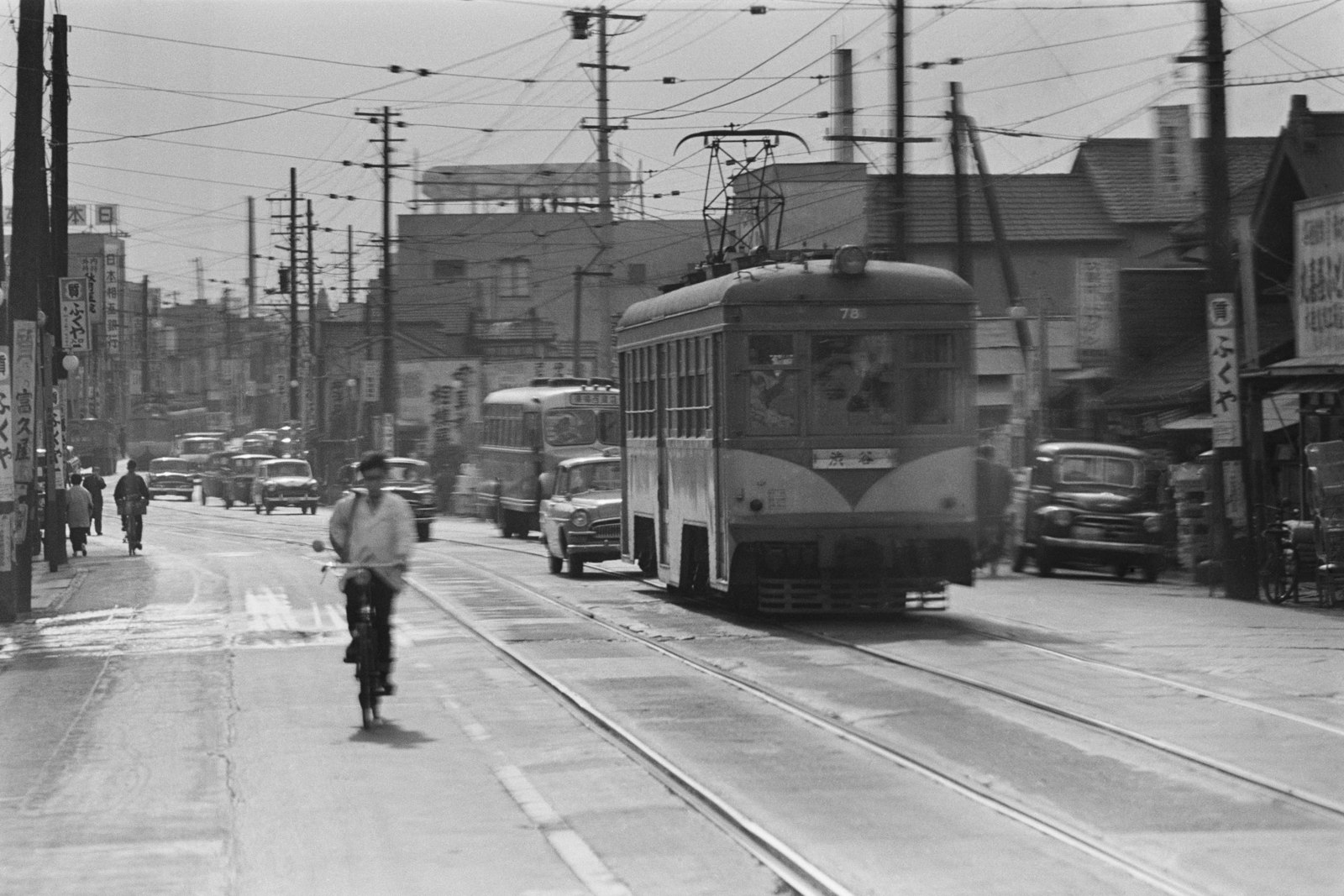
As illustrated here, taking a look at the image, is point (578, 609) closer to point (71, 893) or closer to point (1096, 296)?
point (71, 893)

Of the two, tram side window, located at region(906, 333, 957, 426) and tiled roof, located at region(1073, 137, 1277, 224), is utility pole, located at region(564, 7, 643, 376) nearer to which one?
tiled roof, located at region(1073, 137, 1277, 224)

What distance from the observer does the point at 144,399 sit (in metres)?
133

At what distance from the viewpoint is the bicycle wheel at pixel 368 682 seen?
12562 millimetres

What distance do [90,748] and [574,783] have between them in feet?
11.6

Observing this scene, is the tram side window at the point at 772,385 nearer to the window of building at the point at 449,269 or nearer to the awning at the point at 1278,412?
the awning at the point at 1278,412

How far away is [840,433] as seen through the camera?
62.2 feet

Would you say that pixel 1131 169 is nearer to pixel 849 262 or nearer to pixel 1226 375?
pixel 1226 375

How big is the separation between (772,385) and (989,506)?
2.89m

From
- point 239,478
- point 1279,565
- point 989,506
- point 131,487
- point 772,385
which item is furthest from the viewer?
point 239,478

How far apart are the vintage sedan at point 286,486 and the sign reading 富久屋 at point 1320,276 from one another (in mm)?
43168

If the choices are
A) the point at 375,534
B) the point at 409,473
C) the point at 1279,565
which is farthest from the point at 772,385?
the point at 409,473

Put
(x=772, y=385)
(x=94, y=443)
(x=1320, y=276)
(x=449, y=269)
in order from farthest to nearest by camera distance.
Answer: (x=94, y=443) → (x=449, y=269) → (x=1320, y=276) → (x=772, y=385)

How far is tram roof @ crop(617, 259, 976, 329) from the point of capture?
62.3ft

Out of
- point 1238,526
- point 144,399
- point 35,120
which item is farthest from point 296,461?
point 144,399
